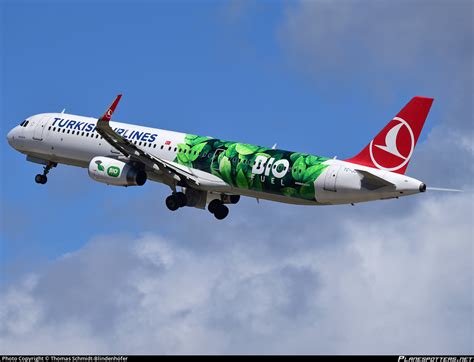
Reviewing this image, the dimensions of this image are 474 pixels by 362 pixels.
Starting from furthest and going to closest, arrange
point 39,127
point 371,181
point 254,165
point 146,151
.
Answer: point 39,127, point 146,151, point 254,165, point 371,181

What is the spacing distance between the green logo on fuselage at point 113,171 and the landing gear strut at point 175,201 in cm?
366

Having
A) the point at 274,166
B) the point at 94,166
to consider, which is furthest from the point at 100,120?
the point at 274,166

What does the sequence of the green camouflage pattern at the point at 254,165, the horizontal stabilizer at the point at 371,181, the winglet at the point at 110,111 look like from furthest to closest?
the winglet at the point at 110,111 < the green camouflage pattern at the point at 254,165 < the horizontal stabilizer at the point at 371,181

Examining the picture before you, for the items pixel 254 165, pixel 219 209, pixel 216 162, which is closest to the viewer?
pixel 254 165

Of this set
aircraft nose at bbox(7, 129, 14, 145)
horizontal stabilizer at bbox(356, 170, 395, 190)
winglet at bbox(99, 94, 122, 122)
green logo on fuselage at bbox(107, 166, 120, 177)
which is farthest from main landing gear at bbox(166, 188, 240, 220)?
aircraft nose at bbox(7, 129, 14, 145)

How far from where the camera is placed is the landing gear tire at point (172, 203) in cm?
9138

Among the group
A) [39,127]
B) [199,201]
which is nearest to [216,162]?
[199,201]

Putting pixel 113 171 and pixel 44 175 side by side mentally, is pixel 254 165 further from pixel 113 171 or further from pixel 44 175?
pixel 44 175

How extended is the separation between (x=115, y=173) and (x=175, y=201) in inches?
167

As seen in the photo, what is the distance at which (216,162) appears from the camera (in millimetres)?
89125

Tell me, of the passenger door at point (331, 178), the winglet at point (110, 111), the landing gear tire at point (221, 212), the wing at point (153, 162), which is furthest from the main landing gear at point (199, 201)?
the passenger door at point (331, 178)

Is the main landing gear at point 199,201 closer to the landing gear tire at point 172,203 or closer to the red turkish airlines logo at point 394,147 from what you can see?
the landing gear tire at point 172,203

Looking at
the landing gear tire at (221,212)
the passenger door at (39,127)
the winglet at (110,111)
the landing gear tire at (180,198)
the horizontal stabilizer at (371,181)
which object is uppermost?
the passenger door at (39,127)

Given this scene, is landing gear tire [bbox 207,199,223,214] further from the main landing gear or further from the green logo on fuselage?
the green logo on fuselage
